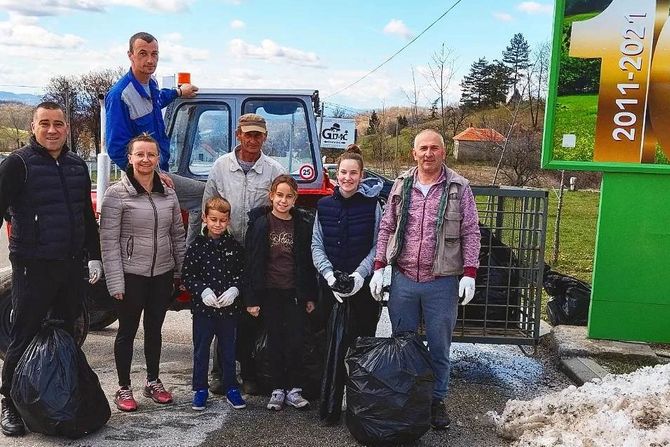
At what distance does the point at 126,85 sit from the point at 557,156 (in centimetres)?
348

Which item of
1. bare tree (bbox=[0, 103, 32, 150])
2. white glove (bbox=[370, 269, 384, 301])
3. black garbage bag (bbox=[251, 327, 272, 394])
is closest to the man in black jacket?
black garbage bag (bbox=[251, 327, 272, 394])

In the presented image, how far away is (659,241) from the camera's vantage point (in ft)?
17.4

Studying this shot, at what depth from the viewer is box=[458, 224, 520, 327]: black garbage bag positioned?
16.0 ft

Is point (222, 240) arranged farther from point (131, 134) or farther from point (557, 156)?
point (557, 156)

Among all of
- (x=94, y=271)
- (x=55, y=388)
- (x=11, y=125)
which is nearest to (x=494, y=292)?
(x=94, y=271)

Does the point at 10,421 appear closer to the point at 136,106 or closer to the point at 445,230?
the point at 136,106

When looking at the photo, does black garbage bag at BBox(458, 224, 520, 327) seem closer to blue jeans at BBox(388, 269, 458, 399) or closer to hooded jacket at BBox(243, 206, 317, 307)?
blue jeans at BBox(388, 269, 458, 399)

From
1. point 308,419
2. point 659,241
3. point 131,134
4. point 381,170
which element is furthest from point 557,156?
point 381,170

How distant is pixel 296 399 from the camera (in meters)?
4.19

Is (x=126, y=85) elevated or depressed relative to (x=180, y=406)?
elevated

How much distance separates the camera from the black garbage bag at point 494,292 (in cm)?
487

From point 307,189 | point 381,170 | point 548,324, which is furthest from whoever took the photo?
point 381,170

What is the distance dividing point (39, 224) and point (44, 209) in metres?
0.09

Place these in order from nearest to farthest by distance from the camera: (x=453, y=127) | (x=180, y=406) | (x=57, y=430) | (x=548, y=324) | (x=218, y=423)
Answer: (x=57, y=430) → (x=218, y=423) → (x=180, y=406) → (x=548, y=324) → (x=453, y=127)
